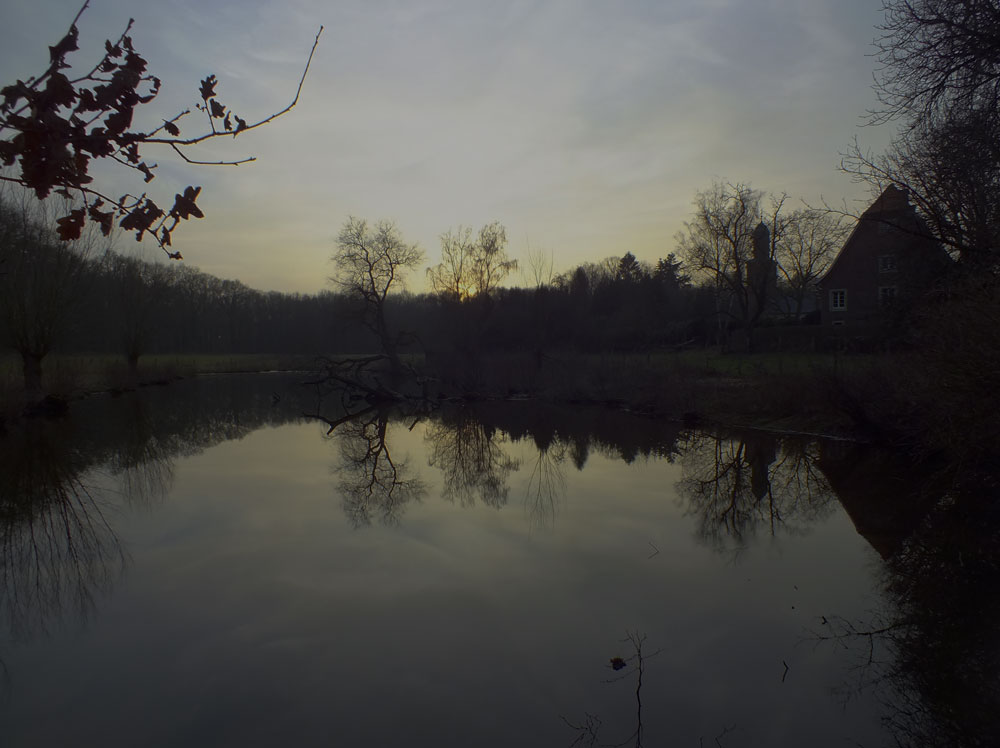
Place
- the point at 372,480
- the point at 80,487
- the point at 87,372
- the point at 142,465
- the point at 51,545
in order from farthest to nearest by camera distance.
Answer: the point at 87,372 → the point at 142,465 → the point at 372,480 → the point at 80,487 → the point at 51,545

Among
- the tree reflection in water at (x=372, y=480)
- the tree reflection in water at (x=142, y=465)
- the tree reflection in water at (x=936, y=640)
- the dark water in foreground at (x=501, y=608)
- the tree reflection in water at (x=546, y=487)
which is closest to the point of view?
the tree reflection in water at (x=936, y=640)

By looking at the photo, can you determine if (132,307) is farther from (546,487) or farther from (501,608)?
(501,608)

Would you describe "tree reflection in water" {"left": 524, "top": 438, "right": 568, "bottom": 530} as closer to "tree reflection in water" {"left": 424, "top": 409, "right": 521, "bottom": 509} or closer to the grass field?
"tree reflection in water" {"left": 424, "top": 409, "right": 521, "bottom": 509}

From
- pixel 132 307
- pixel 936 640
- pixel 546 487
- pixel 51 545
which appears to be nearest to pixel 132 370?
pixel 132 307

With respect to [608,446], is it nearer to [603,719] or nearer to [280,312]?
[603,719]

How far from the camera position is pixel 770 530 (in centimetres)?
855

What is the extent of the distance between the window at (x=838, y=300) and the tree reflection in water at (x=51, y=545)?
35680 millimetres

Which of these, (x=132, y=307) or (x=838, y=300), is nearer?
(x=838, y=300)

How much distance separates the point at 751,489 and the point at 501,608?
632 centimetres

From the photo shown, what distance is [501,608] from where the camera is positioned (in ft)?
19.7

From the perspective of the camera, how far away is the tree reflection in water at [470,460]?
11047 mm

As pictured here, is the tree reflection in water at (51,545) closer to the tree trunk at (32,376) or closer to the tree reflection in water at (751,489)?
the tree reflection in water at (751,489)

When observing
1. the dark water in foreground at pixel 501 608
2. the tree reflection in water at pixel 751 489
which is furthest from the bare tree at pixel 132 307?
the tree reflection in water at pixel 751 489

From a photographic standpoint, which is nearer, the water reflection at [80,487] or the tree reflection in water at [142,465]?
the water reflection at [80,487]
